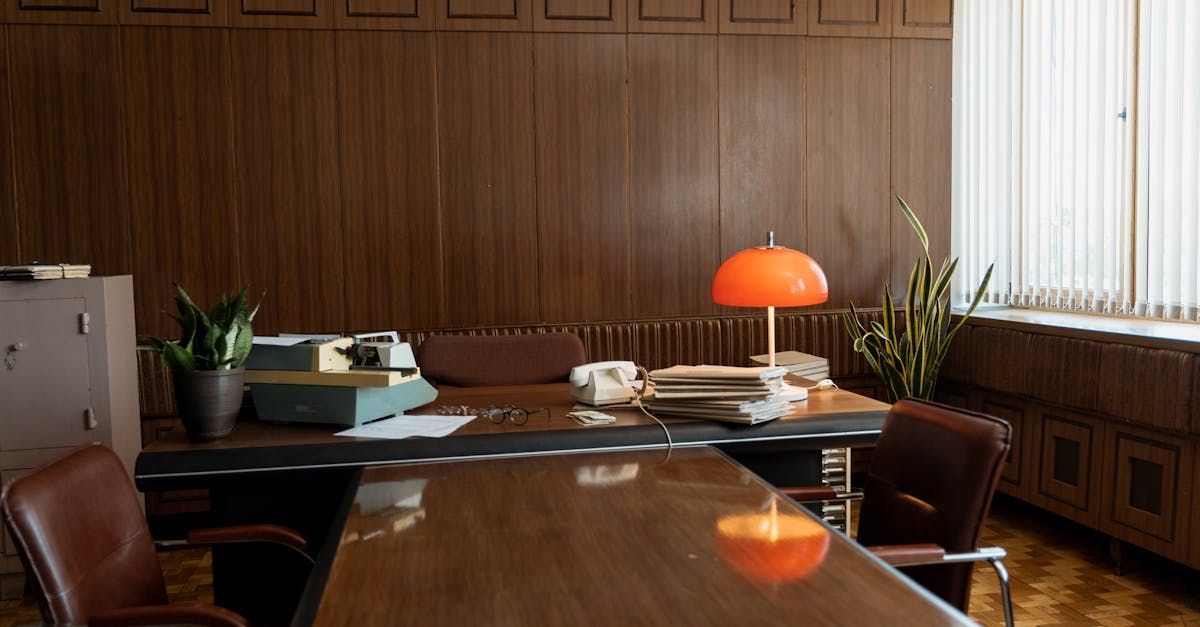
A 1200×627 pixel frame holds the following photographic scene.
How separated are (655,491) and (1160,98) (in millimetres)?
3067

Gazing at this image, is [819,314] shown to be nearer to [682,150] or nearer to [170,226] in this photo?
[682,150]

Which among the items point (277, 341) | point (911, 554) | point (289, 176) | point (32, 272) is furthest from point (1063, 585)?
point (32, 272)

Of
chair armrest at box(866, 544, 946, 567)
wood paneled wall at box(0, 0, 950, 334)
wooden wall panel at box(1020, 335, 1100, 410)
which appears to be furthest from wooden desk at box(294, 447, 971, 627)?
wood paneled wall at box(0, 0, 950, 334)

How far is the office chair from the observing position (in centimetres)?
185

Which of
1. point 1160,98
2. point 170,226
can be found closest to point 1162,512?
point 1160,98

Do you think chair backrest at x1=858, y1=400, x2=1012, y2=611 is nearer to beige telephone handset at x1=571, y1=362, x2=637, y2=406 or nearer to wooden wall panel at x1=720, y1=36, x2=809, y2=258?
beige telephone handset at x1=571, y1=362, x2=637, y2=406

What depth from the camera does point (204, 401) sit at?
7.63 feet

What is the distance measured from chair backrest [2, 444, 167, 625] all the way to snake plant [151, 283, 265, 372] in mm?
440

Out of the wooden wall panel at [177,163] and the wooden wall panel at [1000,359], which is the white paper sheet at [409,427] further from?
the wooden wall panel at [1000,359]

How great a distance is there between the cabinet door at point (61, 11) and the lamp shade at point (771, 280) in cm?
321

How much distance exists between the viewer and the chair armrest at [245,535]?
198 centimetres

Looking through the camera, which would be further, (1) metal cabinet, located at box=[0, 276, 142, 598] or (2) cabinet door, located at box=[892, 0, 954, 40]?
(2) cabinet door, located at box=[892, 0, 954, 40]

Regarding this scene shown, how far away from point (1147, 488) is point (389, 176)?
3.47 m

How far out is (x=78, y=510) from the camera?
66.9 inches
